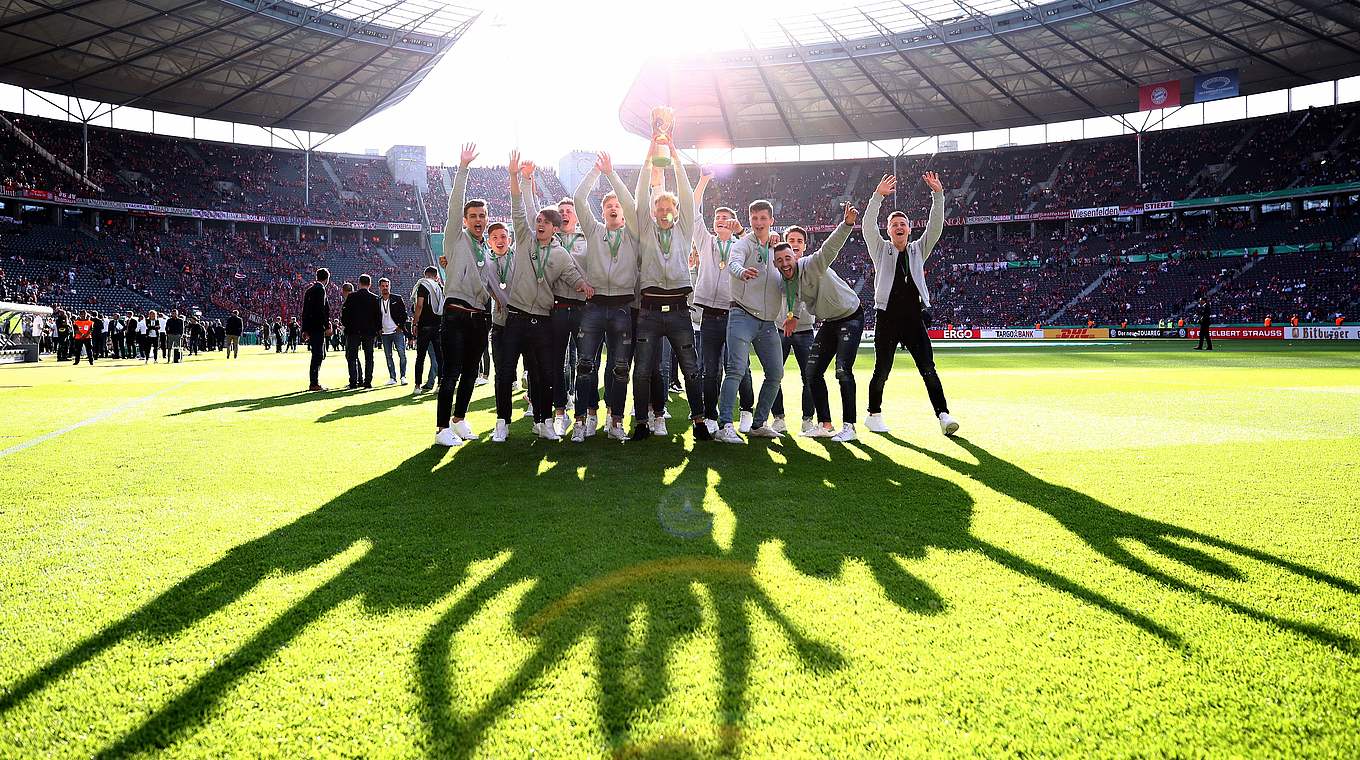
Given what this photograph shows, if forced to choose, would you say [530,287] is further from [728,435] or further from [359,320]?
[359,320]

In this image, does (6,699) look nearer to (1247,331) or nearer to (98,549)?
(98,549)

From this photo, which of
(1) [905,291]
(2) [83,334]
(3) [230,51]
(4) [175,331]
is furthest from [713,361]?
(3) [230,51]

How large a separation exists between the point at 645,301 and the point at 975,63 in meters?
41.2

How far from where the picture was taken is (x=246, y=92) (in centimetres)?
4397

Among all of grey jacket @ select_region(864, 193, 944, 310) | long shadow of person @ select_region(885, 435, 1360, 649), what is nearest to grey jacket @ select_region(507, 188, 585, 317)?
grey jacket @ select_region(864, 193, 944, 310)

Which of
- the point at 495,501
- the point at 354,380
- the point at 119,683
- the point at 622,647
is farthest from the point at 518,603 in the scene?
the point at 354,380

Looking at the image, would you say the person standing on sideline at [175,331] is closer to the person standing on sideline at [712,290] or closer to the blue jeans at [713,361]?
the blue jeans at [713,361]

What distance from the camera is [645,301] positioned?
6168 mm

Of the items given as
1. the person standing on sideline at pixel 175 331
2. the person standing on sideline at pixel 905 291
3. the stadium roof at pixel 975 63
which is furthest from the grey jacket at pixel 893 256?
the stadium roof at pixel 975 63

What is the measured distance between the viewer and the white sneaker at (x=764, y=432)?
6655 millimetres

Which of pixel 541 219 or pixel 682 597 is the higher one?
pixel 541 219

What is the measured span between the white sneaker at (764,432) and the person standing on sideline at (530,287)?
1753 mm

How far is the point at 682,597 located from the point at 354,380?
1080 cm

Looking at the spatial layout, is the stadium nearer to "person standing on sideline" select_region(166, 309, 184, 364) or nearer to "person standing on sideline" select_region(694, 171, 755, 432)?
"person standing on sideline" select_region(694, 171, 755, 432)
